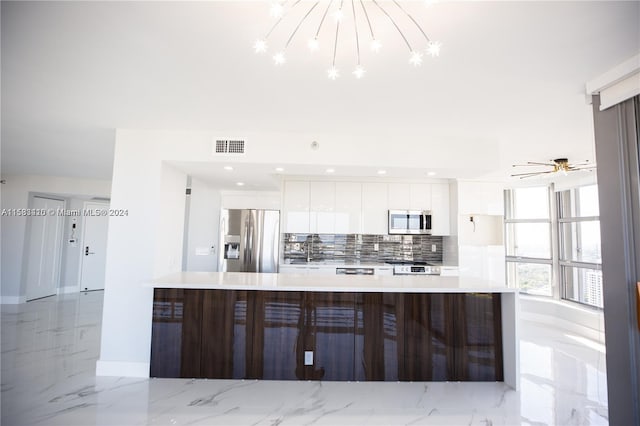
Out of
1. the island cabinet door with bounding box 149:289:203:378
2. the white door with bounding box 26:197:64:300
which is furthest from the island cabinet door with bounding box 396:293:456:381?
the white door with bounding box 26:197:64:300

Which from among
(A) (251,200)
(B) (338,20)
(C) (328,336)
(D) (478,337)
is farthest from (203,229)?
(B) (338,20)

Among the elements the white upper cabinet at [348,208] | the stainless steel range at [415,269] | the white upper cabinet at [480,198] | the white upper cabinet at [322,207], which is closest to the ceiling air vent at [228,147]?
the white upper cabinet at [322,207]

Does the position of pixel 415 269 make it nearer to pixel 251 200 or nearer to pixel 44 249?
pixel 251 200

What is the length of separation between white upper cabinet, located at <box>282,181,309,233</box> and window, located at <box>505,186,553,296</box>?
12.0 feet

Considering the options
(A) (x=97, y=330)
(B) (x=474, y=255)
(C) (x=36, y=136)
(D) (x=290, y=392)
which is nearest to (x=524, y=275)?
(B) (x=474, y=255)

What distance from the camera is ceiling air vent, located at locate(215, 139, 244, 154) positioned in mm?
3125

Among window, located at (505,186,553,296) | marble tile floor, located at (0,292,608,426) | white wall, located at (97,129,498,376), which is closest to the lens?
marble tile floor, located at (0,292,608,426)

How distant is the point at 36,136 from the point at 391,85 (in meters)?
3.79

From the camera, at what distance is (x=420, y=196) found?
17.4 feet

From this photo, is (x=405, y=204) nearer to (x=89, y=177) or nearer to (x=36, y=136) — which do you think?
(x=36, y=136)

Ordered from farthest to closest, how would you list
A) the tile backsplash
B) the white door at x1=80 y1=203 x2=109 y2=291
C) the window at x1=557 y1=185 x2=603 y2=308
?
the white door at x1=80 y1=203 x2=109 y2=291 < the tile backsplash < the window at x1=557 y1=185 x2=603 y2=308

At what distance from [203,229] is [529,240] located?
5.52m

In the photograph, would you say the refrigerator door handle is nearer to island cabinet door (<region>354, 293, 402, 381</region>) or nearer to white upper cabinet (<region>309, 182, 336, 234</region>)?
white upper cabinet (<region>309, 182, 336, 234</region>)

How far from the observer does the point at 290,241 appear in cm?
549
